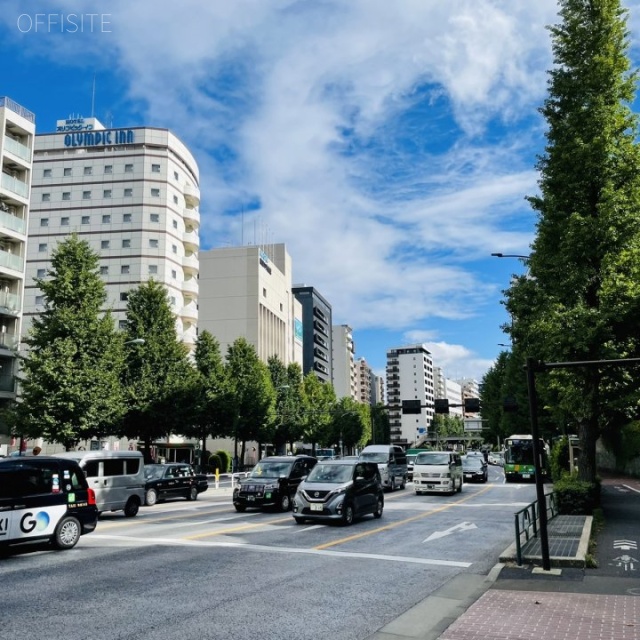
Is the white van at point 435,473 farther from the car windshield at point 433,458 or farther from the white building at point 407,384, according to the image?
the white building at point 407,384

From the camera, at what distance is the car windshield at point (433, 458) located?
29875mm

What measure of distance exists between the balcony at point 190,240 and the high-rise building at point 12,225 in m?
28.3

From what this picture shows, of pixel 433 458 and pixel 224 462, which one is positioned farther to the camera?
pixel 224 462

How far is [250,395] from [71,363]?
24826 mm

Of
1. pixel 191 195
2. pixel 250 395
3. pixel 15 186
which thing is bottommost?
pixel 250 395

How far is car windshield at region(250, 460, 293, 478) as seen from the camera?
71.2 feet

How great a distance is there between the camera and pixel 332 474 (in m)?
17.8

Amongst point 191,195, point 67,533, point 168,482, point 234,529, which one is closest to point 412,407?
point 168,482

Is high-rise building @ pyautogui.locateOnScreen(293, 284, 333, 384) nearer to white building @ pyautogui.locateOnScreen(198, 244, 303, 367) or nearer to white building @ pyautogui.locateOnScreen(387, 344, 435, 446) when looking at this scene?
white building @ pyautogui.locateOnScreen(198, 244, 303, 367)

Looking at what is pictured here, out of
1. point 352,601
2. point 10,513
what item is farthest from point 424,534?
point 10,513

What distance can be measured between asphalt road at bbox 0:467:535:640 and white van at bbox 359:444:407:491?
12.8m

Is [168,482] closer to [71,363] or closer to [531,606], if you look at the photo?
[71,363]

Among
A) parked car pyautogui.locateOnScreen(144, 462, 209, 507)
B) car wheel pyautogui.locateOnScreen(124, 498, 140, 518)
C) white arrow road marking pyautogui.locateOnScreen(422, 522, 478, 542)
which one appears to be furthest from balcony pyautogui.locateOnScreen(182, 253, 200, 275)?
white arrow road marking pyautogui.locateOnScreen(422, 522, 478, 542)

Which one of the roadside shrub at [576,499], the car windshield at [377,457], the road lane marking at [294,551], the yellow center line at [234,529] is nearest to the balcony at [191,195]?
the car windshield at [377,457]
